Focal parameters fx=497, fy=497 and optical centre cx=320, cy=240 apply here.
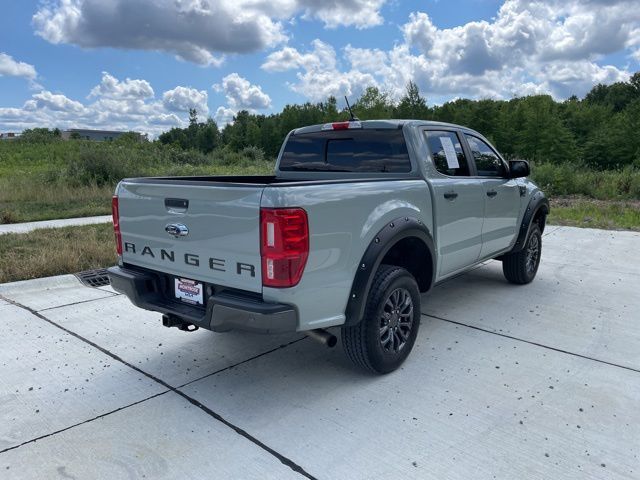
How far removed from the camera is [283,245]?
9.11 ft

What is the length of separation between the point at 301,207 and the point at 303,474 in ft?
4.66

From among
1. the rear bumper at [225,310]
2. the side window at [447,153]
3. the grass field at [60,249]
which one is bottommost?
the grass field at [60,249]

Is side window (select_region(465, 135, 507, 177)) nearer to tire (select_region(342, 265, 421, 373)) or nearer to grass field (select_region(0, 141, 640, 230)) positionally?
tire (select_region(342, 265, 421, 373))

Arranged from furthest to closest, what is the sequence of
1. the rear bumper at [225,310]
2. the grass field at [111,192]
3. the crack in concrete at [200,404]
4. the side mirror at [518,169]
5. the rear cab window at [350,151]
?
the grass field at [111,192], the side mirror at [518,169], the rear cab window at [350,151], the rear bumper at [225,310], the crack in concrete at [200,404]

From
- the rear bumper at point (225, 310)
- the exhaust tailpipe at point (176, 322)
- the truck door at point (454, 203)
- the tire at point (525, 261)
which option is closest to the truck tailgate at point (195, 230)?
the rear bumper at point (225, 310)

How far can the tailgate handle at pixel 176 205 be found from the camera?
10.5 feet

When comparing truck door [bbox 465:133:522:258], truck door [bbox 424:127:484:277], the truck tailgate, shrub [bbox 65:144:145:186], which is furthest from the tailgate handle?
shrub [bbox 65:144:145:186]

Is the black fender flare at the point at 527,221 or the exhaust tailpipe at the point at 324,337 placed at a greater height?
the black fender flare at the point at 527,221

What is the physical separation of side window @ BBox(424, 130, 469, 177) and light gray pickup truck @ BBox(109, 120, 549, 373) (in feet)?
0.04

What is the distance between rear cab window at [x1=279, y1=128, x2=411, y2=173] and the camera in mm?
4156

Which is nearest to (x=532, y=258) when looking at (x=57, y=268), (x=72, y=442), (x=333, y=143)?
(x=333, y=143)

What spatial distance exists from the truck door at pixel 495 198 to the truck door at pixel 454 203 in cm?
17

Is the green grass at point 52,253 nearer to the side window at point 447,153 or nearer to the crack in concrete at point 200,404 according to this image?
the crack in concrete at point 200,404

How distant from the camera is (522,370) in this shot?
3.72m
